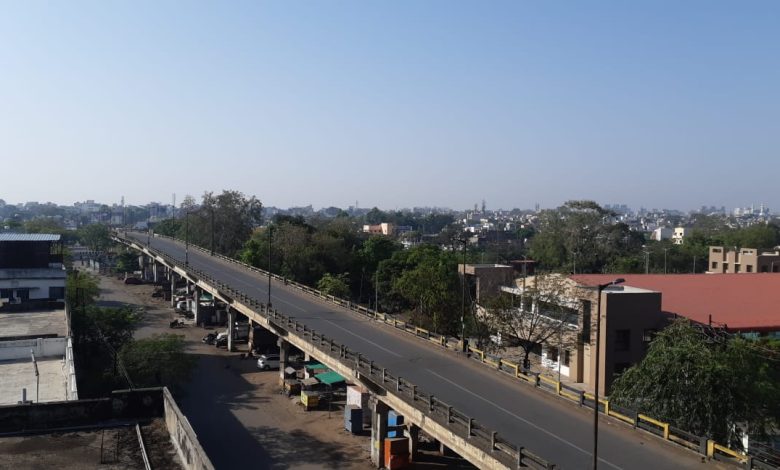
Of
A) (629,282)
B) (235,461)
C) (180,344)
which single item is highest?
(629,282)

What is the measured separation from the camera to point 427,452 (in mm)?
36969

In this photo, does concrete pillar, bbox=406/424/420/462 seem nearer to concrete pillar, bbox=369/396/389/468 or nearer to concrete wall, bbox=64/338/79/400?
concrete pillar, bbox=369/396/389/468

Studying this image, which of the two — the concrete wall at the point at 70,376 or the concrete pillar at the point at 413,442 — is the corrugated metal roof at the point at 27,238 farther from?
the concrete pillar at the point at 413,442

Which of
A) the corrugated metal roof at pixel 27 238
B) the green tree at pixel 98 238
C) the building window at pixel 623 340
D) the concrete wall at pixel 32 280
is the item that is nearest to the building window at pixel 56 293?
the concrete wall at pixel 32 280

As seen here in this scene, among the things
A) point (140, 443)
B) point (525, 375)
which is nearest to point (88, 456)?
point (140, 443)

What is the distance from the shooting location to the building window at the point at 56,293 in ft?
207

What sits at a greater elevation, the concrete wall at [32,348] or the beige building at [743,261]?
the beige building at [743,261]

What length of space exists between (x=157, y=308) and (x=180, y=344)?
46665mm

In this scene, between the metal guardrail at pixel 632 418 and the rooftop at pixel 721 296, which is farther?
the rooftop at pixel 721 296

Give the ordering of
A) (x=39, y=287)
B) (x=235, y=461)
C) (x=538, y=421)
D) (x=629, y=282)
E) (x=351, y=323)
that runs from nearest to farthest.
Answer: (x=538, y=421), (x=235, y=461), (x=351, y=323), (x=629, y=282), (x=39, y=287)

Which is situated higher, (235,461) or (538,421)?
(538,421)

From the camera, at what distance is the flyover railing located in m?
21.0

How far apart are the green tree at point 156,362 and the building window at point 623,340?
29.1 meters

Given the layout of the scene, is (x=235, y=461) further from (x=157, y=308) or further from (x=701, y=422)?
(x=157, y=308)
